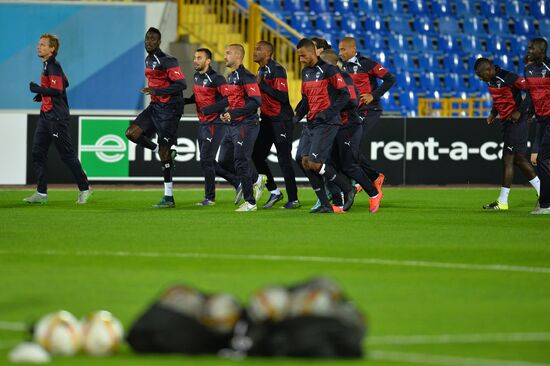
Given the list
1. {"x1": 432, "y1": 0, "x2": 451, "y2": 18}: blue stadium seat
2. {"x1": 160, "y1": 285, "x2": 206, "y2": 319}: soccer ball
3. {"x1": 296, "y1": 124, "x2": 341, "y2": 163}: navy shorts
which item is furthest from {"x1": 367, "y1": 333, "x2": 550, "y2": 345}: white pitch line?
{"x1": 432, "y1": 0, "x2": 451, "y2": 18}: blue stadium seat

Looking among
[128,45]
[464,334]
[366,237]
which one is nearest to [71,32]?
[128,45]

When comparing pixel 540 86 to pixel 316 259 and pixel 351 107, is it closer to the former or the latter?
pixel 351 107

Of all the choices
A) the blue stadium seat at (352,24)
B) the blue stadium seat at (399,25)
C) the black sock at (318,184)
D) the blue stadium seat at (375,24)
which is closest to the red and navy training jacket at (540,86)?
the black sock at (318,184)

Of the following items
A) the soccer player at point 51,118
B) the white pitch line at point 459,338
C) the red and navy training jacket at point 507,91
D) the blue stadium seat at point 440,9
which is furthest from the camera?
the blue stadium seat at point 440,9

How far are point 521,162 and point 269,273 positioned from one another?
8.94m

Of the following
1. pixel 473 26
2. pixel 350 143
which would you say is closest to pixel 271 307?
pixel 350 143

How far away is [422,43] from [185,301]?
87.1 ft

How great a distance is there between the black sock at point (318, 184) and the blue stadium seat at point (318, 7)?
1487 centimetres

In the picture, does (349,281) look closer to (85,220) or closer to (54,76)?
(85,220)

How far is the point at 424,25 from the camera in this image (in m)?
32.4

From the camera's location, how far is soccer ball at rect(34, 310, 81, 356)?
248 inches

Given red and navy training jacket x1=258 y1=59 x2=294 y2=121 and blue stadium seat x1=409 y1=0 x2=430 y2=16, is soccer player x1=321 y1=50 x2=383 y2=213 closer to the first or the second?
red and navy training jacket x1=258 y1=59 x2=294 y2=121

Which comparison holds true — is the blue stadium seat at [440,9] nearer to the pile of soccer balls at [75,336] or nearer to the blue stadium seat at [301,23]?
the blue stadium seat at [301,23]

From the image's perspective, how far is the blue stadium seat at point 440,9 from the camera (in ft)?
107
